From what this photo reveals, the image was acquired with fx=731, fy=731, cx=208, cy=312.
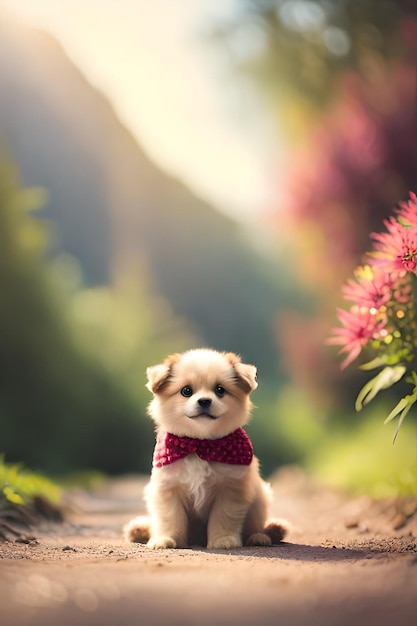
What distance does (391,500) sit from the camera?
4.31 metres

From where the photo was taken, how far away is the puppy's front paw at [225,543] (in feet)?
9.30

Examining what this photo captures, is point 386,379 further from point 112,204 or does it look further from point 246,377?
point 112,204

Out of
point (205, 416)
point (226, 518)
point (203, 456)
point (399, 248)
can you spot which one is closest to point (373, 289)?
point (399, 248)

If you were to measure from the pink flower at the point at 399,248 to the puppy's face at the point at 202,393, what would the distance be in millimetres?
707

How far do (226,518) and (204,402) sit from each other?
1.63 ft

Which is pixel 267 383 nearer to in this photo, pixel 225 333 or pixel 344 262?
pixel 225 333

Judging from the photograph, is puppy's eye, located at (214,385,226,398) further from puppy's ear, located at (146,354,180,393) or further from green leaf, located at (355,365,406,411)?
green leaf, located at (355,365,406,411)

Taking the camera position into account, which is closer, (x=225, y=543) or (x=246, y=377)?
(x=225, y=543)

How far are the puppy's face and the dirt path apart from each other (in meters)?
0.48

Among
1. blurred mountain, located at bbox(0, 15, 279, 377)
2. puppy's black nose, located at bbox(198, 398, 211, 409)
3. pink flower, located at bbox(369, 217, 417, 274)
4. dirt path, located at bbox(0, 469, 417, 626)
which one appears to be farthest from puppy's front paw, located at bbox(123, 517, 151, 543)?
blurred mountain, located at bbox(0, 15, 279, 377)

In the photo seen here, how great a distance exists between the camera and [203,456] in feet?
9.57

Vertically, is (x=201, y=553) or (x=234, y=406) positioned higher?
(x=234, y=406)

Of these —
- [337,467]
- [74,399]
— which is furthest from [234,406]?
[74,399]

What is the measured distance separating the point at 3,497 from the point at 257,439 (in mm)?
4956
